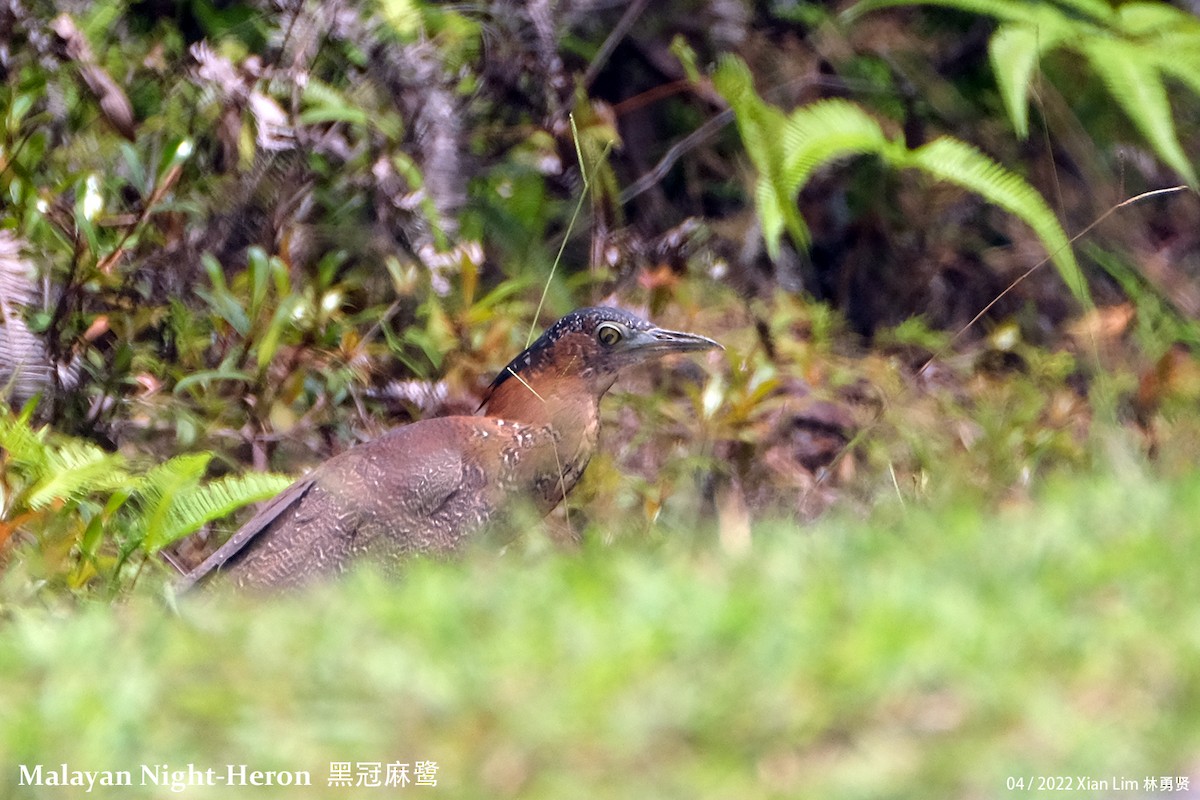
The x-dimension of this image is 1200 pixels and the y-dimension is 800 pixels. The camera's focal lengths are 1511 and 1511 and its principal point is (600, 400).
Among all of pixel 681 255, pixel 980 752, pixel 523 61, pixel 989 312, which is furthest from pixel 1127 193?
pixel 980 752

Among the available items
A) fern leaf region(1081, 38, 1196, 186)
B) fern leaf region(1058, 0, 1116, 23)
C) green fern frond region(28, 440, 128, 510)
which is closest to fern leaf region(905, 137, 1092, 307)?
fern leaf region(1081, 38, 1196, 186)

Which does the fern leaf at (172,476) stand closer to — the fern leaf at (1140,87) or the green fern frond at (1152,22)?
the fern leaf at (1140,87)

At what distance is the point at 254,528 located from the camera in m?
4.19

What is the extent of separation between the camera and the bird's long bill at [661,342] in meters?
4.62

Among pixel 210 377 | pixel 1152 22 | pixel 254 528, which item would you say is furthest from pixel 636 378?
pixel 1152 22

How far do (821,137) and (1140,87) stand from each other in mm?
1197

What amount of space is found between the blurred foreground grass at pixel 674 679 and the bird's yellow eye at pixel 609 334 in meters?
1.41

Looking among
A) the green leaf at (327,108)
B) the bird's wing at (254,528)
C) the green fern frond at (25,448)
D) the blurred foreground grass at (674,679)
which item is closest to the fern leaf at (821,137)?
the green leaf at (327,108)

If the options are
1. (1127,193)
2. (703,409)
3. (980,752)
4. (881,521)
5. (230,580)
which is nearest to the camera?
(980,752)

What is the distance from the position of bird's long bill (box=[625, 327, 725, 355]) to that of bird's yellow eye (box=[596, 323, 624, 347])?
0.04 m

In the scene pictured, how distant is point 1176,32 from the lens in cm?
599

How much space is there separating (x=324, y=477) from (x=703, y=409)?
53.5 inches

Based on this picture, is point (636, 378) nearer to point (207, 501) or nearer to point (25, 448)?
point (207, 501)

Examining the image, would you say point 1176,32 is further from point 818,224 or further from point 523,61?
point 523,61
